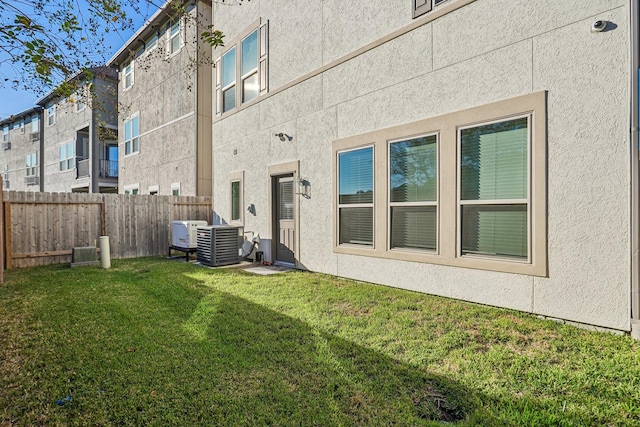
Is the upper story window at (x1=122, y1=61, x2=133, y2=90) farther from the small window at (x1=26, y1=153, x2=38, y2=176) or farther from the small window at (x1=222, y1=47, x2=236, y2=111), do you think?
the small window at (x1=26, y1=153, x2=38, y2=176)

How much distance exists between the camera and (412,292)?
524cm

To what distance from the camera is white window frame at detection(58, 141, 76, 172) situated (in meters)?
19.9

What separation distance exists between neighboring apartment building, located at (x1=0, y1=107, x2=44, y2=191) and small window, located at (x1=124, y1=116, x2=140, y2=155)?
12.4 meters

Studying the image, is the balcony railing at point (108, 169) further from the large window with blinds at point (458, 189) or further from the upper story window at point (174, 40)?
the large window with blinds at point (458, 189)

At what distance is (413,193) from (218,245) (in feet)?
16.9

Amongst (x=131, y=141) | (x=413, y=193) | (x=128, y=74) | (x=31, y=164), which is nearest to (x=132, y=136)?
(x=131, y=141)

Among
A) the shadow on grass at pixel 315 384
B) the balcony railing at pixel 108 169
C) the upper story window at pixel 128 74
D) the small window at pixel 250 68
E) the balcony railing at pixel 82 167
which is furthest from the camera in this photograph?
the balcony railing at pixel 82 167

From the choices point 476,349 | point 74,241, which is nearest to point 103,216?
point 74,241

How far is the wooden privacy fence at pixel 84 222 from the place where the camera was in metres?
8.06

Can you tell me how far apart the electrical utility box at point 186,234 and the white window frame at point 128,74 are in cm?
1028

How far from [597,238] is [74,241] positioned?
1121 cm

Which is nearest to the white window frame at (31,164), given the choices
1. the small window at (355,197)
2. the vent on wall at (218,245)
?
the vent on wall at (218,245)

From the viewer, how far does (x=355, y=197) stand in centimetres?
621

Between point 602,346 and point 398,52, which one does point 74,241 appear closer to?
point 398,52
